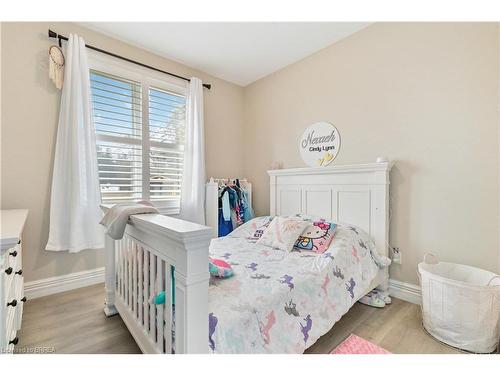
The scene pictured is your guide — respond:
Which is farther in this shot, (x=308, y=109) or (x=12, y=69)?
(x=308, y=109)

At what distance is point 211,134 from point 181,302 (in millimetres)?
2577

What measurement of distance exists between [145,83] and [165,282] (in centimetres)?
236

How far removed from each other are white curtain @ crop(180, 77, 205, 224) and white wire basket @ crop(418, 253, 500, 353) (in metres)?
2.21

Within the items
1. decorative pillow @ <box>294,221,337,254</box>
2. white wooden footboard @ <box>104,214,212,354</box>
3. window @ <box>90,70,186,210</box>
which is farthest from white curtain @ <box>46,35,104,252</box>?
decorative pillow @ <box>294,221,337,254</box>

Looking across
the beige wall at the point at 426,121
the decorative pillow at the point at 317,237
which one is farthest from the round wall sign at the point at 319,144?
the decorative pillow at the point at 317,237

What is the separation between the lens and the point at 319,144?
257 cm

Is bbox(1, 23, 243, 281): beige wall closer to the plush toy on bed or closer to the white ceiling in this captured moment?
the white ceiling

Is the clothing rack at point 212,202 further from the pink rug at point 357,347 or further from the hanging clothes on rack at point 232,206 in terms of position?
the pink rug at point 357,347

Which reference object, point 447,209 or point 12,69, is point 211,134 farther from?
point 447,209

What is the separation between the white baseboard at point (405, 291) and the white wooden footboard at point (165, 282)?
1844 millimetres

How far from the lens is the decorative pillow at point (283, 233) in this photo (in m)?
1.93
